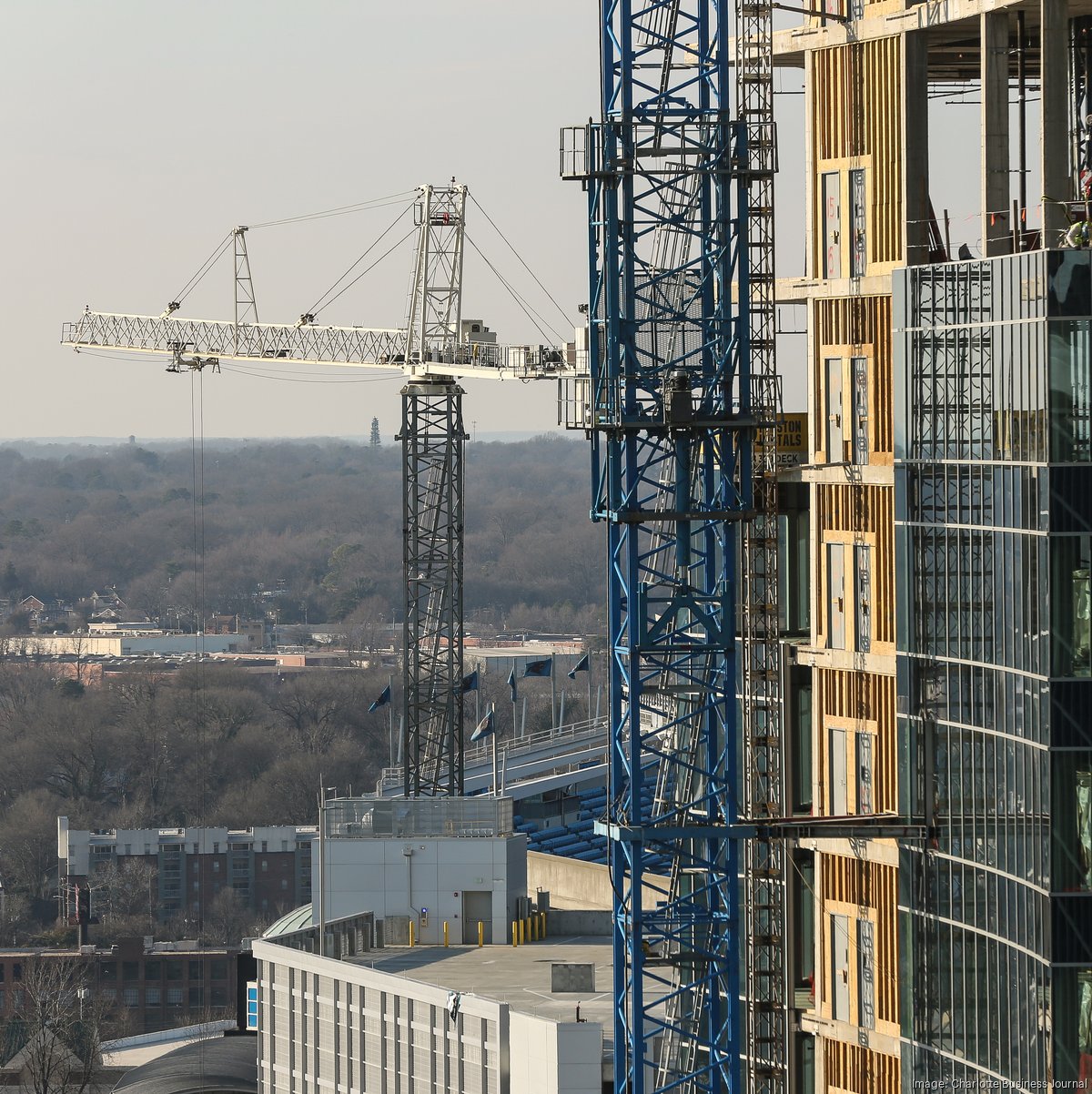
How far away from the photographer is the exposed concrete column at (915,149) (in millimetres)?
64500

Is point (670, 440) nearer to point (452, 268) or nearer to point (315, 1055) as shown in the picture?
point (315, 1055)

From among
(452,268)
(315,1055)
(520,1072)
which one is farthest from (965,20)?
(452,268)

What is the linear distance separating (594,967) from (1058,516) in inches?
1223

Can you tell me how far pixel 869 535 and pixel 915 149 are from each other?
29.5 ft

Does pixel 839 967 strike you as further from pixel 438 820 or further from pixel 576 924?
pixel 438 820

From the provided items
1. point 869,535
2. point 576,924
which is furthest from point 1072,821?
point 576,924

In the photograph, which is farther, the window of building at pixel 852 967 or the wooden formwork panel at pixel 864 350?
the window of building at pixel 852 967

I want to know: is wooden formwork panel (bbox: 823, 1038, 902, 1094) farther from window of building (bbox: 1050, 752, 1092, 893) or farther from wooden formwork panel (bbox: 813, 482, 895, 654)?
window of building (bbox: 1050, 752, 1092, 893)

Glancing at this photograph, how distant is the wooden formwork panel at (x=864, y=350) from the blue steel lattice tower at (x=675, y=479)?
193cm

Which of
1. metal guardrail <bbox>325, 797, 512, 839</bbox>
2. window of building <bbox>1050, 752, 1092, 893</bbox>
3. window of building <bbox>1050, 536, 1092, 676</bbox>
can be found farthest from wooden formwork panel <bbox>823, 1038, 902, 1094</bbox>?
metal guardrail <bbox>325, 797, 512, 839</bbox>

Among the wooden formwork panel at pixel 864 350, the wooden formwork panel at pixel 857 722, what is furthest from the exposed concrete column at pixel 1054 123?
the wooden formwork panel at pixel 857 722

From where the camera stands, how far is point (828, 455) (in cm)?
6850

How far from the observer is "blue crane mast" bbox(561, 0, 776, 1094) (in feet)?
223

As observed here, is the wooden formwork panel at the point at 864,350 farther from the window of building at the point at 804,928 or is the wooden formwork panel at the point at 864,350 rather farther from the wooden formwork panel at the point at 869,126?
the window of building at the point at 804,928
